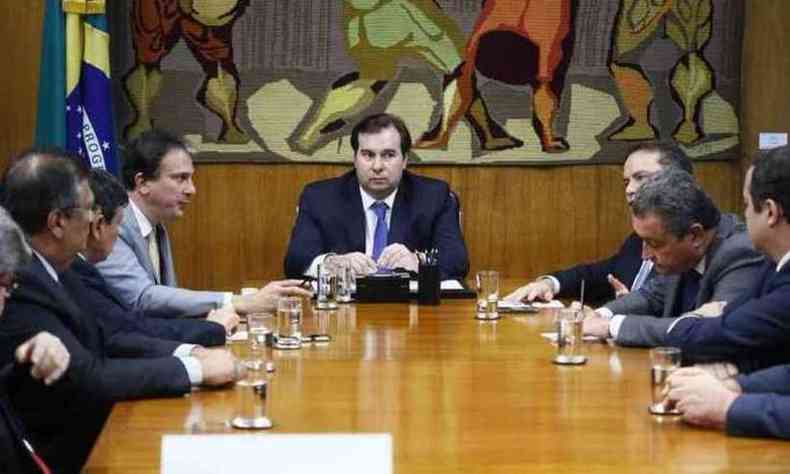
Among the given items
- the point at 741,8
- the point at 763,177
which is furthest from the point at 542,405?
the point at 741,8

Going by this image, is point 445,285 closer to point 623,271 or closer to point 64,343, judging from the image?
point 623,271

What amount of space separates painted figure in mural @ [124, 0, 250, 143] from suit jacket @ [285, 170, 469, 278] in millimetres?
1089

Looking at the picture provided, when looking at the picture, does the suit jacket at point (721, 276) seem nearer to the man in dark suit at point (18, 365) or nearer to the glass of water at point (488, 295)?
the glass of water at point (488, 295)

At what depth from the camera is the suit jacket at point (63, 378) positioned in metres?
3.04

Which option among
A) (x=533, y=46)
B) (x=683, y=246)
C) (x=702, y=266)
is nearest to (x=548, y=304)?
(x=702, y=266)

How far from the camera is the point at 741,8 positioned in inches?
270

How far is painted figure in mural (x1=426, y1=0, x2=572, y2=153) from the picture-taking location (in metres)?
6.73

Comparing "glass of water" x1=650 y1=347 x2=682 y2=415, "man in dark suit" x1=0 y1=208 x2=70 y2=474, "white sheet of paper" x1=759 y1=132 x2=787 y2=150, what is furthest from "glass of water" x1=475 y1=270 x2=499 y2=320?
"white sheet of paper" x1=759 y1=132 x2=787 y2=150

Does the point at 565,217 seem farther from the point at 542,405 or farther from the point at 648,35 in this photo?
the point at 542,405

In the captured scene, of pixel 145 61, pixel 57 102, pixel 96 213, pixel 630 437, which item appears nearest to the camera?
pixel 630 437

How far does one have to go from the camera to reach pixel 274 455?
7.32ft

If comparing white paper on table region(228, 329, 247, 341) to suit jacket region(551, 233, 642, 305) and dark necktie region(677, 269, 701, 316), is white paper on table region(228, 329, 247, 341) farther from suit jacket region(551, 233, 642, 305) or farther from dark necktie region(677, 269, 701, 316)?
suit jacket region(551, 233, 642, 305)

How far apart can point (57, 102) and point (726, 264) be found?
3419mm

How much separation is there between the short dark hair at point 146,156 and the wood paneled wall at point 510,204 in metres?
1.68
